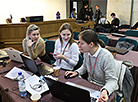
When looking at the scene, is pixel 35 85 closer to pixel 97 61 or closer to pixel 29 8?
pixel 97 61

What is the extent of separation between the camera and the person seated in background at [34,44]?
8.00ft

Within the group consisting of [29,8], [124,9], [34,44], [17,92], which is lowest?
[17,92]

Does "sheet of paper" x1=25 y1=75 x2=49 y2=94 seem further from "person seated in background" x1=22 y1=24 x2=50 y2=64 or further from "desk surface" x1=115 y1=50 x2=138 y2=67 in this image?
"desk surface" x1=115 y1=50 x2=138 y2=67

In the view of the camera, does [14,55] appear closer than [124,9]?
Yes

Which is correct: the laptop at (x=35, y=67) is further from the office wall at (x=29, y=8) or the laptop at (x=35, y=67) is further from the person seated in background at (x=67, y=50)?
the office wall at (x=29, y=8)

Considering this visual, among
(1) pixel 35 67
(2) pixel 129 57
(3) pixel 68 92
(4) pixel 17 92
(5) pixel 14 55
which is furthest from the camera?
(2) pixel 129 57

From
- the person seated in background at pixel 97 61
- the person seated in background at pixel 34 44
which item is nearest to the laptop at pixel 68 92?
the person seated in background at pixel 97 61

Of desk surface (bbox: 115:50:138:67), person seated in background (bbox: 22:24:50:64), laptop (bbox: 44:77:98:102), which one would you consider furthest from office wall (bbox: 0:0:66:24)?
laptop (bbox: 44:77:98:102)

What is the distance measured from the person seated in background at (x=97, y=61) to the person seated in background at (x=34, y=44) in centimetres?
96

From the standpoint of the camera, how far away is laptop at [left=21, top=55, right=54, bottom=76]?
175 cm

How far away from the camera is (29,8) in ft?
26.5

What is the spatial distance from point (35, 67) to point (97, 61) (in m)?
0.76

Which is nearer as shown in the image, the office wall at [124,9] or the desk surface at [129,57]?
the desk surface at [129,57]

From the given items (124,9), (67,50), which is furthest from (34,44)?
(124,9)
